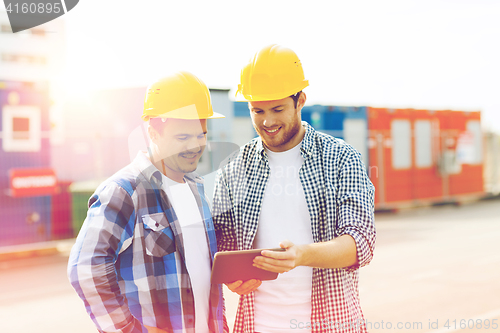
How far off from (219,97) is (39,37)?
5720 centimetres

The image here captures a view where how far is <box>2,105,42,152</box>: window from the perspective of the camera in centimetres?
876

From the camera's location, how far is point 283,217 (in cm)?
229

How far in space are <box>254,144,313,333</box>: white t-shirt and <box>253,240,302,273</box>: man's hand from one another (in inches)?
14.9

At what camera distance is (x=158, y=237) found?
6.58 feet

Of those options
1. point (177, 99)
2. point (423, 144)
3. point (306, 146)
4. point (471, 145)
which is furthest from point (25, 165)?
point (471, 145)

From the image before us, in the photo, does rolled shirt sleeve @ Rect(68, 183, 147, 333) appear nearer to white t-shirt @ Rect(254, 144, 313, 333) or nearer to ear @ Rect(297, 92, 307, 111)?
white t-shirt @ Rect(254, 144, 313, 333)

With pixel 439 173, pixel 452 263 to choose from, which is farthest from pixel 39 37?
pixel 452 263

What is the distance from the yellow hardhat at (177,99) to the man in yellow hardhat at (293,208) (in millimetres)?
258

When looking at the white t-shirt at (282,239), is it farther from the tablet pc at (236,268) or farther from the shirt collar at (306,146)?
the tablet pc at (236,268)

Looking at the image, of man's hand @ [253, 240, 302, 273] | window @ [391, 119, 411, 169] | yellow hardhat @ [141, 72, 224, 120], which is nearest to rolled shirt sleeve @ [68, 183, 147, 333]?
yellow hardhat @ [141, 72, 224, 120]

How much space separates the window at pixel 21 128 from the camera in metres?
8.76

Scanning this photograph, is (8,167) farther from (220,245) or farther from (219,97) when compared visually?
(220,245)

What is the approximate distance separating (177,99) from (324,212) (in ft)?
2.67

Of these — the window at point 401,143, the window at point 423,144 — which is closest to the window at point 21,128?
the window at point 401,143
